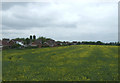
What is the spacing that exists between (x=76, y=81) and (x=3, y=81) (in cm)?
640

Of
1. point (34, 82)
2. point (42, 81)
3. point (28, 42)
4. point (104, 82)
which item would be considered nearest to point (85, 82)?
point (104, 82)

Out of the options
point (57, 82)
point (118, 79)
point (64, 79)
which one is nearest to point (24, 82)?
point (57, 82)

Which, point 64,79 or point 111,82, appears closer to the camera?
point 111,82

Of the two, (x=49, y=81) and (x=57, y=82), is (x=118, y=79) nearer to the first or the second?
(x=57, y=82)

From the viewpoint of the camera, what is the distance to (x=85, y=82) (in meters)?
9.52

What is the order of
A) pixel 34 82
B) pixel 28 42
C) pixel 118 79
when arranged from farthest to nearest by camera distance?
1. pixel 28 42
2. pixel 118 79
3. pixel 34 82

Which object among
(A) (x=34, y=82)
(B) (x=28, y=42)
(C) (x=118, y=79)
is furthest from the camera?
(B) (x=28, y=42)

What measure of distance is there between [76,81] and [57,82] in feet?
5.50

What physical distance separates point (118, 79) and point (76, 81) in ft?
13.1

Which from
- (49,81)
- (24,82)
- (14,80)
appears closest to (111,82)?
(49,81)

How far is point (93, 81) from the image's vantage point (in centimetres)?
968

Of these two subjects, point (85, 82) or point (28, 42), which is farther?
point (28, 42)

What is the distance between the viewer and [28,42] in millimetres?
105625

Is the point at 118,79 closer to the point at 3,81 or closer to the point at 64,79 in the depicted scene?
the point at 64,79
